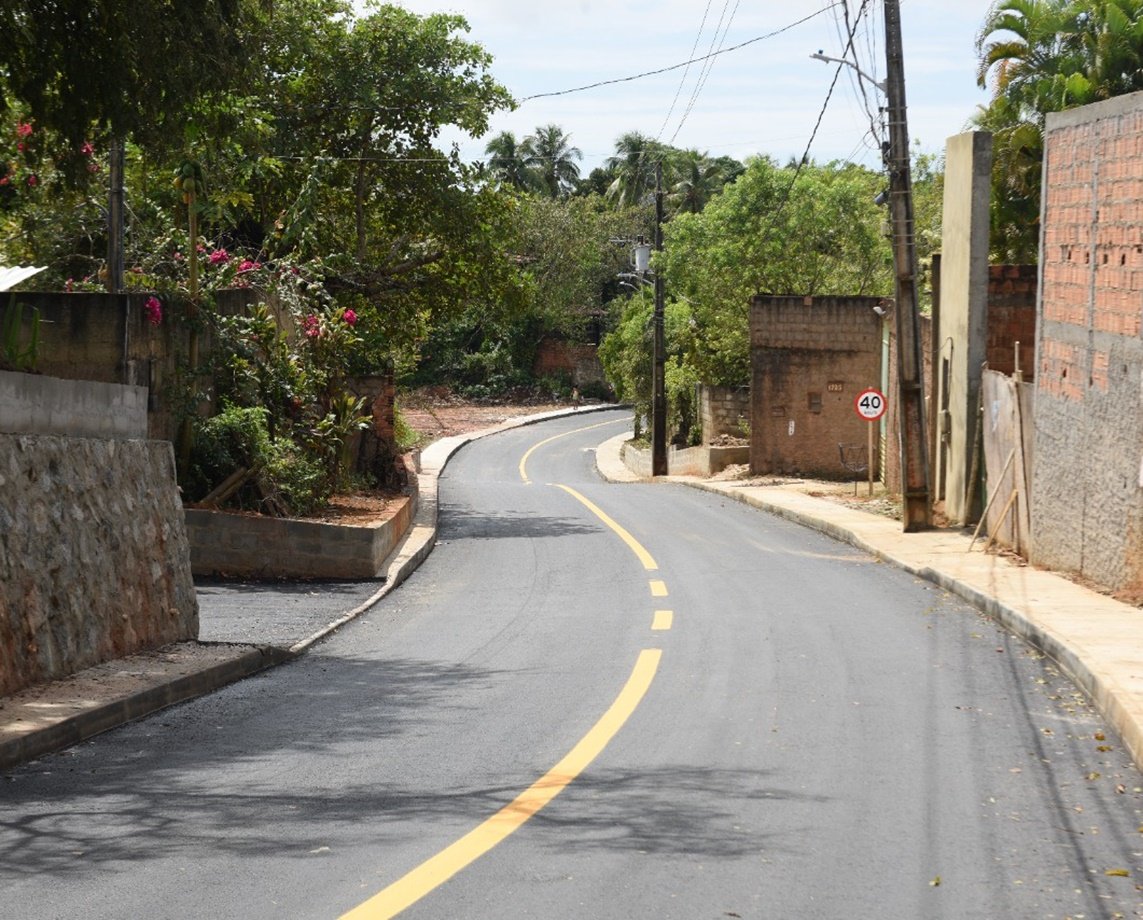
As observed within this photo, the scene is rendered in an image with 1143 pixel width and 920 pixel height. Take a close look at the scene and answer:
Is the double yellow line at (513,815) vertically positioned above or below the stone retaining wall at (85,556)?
below

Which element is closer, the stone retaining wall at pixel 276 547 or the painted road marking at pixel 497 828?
the painted road marking at pixel 497 828

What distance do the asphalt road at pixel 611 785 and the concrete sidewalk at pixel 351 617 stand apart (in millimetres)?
214

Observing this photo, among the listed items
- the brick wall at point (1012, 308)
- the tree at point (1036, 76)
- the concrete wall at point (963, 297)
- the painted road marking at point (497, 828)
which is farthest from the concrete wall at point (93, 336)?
the tree at point (1036, 76)

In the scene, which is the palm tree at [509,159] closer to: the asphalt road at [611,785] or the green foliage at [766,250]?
the green foliage at [766,250]

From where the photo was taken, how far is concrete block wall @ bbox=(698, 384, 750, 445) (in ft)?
155

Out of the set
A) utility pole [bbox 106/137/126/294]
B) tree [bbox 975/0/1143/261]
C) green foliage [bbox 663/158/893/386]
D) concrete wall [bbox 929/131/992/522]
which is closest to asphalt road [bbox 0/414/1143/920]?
utility pole [bbox 106/137/126/294]

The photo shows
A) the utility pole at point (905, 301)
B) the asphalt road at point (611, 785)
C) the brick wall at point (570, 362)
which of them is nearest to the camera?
the asphalt road at point (611, 785)

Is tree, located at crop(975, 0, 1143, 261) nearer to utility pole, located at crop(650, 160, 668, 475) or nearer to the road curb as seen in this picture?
utility pole, located at crop(650, 160, 668, 475)

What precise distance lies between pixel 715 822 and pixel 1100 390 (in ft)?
36.8

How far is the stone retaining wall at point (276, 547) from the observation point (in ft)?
63.4

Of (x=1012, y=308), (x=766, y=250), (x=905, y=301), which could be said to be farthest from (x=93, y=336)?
(x=766, y=250)

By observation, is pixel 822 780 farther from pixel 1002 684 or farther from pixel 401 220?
pixel 401 220

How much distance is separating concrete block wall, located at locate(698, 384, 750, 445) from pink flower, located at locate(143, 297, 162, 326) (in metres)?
29.6

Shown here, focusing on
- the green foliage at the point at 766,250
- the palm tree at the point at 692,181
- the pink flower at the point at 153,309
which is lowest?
the pink flower at the point at 153,309
